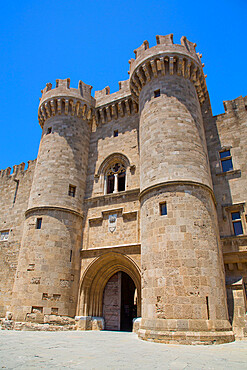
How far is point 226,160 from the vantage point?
1248 centimetres

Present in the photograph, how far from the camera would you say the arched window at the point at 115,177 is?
14.2 metres

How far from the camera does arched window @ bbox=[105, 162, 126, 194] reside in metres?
14.2

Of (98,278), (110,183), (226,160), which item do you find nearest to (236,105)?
(226,160)

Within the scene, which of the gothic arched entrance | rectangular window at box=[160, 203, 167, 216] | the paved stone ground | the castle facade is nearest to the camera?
the paved stone ground

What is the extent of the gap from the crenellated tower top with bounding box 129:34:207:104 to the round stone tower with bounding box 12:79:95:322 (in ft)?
13.7

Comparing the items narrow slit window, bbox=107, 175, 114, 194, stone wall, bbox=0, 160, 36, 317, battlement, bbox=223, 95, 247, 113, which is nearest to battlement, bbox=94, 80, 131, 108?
narrow slit window, bbox=107, 175, 114, 194

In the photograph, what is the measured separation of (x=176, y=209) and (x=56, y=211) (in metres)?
6.15

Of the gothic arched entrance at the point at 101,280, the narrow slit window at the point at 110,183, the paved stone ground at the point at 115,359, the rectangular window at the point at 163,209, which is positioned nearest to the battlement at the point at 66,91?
the narrow slit window at the point at 110,183

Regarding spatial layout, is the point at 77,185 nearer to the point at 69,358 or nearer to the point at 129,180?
the point at 129,180

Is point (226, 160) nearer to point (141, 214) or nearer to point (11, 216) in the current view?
point (141, 214)

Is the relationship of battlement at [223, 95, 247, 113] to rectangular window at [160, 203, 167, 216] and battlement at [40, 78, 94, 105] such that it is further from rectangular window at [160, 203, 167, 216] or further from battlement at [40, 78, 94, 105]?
battlement at [40, 78, 94, 105]

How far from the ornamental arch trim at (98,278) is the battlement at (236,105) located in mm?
8601

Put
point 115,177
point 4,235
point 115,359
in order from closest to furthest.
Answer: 1. point 115,359
2. point 115,177
3. point 4,235

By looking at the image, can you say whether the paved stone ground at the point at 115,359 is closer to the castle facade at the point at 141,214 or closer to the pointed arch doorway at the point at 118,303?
the castle facade at the point at 141,214
